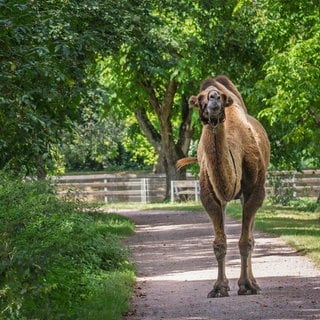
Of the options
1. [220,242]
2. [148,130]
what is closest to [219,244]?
[220,242]

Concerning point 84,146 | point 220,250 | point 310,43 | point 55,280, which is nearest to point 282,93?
point 310,43

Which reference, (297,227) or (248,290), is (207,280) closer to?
(248,290)

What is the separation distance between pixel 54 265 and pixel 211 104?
3.14 meters

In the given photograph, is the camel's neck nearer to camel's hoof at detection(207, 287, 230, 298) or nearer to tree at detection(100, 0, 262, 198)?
camel's hoof at detection(207, 287, 230, 298)

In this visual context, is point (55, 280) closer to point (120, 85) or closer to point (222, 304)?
point (222, 304)

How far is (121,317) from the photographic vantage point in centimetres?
1180

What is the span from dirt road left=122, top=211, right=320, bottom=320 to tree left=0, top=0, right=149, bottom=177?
8.90 ft

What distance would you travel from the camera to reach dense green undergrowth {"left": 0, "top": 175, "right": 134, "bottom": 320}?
857cm

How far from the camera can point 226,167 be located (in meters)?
13.3

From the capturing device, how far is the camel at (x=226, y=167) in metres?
13.1

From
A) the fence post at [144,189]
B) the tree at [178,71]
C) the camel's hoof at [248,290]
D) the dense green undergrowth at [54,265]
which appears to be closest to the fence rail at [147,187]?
the fence post at [144,189]

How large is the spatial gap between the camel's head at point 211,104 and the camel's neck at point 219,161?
18 centimetres

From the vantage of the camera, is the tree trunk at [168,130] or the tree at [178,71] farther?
the tree trunk at [168,130]

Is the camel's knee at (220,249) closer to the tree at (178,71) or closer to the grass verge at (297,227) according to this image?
the grass verge at (297,227)
